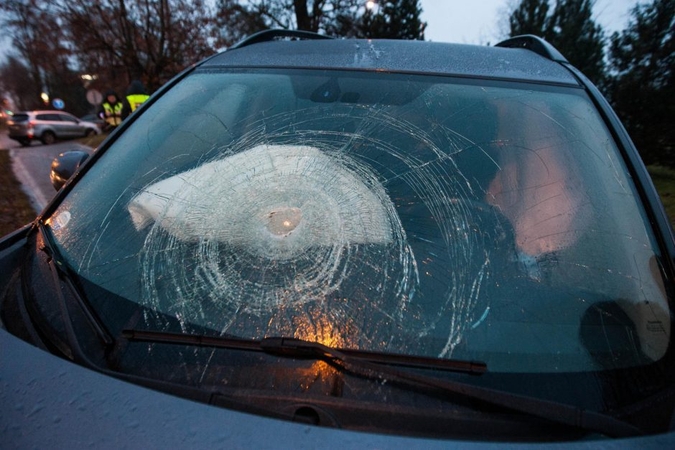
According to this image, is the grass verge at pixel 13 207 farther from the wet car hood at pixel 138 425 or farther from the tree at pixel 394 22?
the tree at pixel 394 22

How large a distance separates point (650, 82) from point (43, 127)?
22.6 meters

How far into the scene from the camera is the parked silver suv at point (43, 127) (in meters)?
20.8

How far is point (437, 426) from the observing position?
3.56 ft

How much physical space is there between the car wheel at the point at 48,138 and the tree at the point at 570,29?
19.7 m

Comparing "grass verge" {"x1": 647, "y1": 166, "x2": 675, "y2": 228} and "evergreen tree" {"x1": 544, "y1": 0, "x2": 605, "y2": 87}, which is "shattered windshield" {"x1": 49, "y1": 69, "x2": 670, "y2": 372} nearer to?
"grass verge" {"x1": 647, "y1": 166, "x2": 675, "y2": 228}

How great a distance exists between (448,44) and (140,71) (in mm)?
22433

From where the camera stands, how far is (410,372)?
117 cm

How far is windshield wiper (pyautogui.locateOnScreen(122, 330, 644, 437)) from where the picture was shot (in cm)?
105

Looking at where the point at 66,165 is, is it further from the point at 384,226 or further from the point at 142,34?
the point at 142,34

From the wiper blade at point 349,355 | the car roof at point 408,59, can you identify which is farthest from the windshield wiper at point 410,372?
the car roof at point 408,59

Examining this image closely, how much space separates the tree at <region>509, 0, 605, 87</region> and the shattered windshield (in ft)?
29.7

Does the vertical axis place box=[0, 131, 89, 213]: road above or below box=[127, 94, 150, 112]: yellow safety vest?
below

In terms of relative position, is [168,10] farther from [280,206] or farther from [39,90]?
[39,90]

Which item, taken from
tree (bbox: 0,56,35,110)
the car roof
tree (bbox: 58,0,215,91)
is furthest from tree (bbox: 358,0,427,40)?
tree (bbox: 0,56,35,110)
